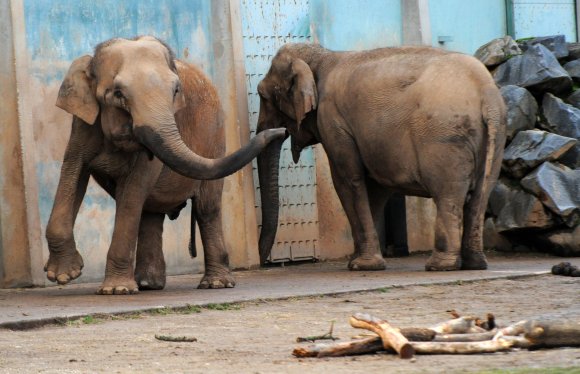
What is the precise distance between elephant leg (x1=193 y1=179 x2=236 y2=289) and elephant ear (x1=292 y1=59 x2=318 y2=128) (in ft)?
7.90

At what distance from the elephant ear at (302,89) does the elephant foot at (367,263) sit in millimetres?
1564

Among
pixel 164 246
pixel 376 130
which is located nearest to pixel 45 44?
pixel 164 246

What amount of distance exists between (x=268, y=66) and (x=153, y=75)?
4.59 meters

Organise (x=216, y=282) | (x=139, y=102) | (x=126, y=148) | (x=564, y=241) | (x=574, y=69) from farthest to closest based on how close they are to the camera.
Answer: (x=574, y=69) → (x=564, y=241) → (x=216, y=282) → (x=126, y=148) → (x=139, y=102)

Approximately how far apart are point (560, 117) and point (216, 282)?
578cm

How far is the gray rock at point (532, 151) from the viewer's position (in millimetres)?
15945

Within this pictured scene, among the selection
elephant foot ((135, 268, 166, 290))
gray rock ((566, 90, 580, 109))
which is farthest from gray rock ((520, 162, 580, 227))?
elephant foot ((135, 268, 166, 290))

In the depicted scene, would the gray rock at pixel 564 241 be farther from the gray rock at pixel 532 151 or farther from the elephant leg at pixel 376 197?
the elephant leg at pixel 376 197

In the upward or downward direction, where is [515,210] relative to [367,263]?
upward

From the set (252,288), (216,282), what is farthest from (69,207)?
(252,288)

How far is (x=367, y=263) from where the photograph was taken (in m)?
14.4

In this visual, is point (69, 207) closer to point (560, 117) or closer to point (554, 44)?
point (560, 117)

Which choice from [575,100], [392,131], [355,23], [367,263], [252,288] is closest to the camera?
[252,288]

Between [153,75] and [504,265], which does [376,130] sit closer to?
[504,265]
